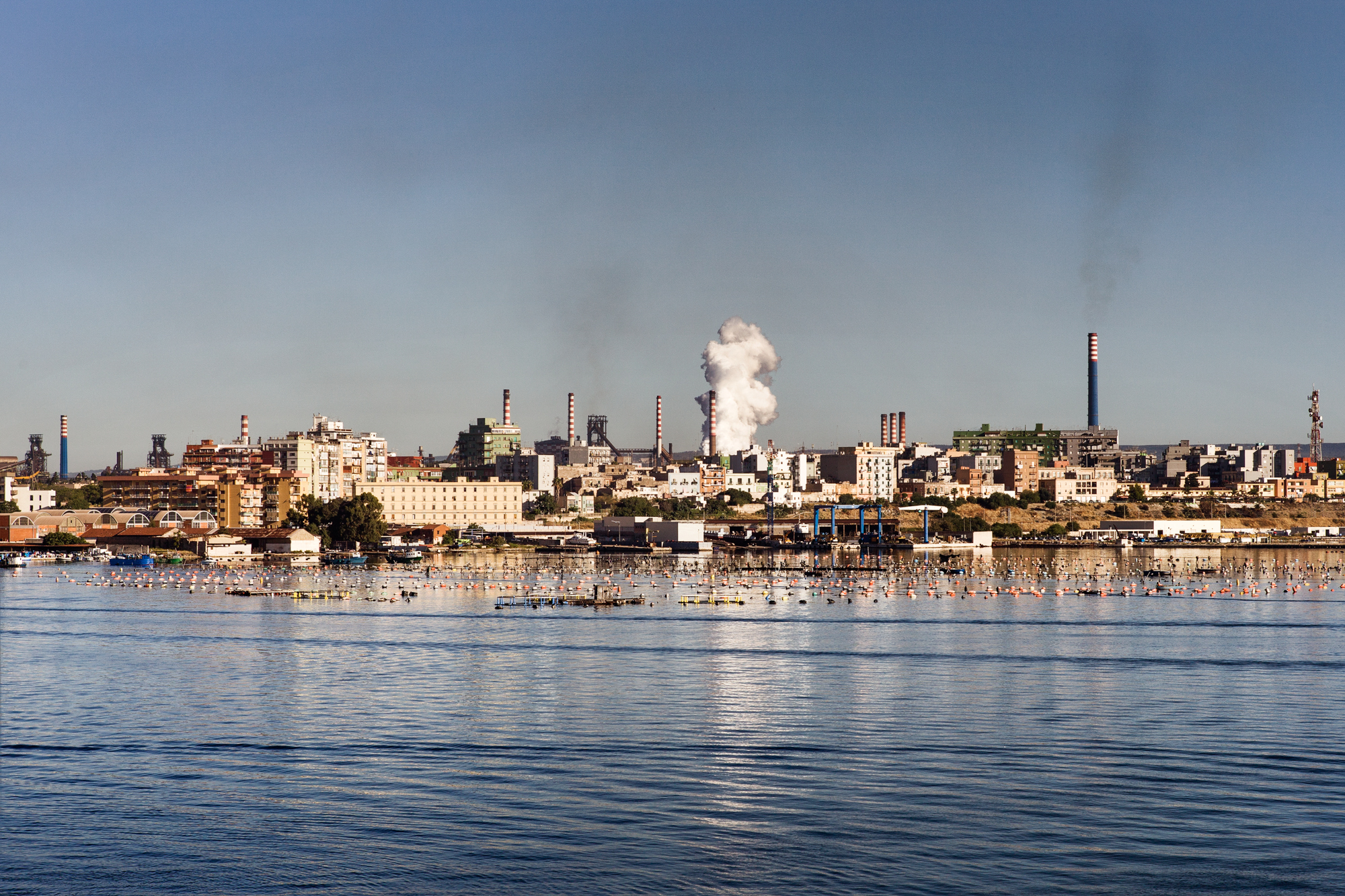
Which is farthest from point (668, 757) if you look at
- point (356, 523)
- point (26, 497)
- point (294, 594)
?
point (26, 497)

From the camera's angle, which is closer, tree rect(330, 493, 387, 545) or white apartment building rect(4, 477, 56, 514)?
tree rect(330, 493, 387, 545)

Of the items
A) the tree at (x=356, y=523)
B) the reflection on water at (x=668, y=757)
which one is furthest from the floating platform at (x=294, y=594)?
the tree at (x=356, y=523)

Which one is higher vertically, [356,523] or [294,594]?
[356,523]

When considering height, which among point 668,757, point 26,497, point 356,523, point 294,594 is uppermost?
point 26,497

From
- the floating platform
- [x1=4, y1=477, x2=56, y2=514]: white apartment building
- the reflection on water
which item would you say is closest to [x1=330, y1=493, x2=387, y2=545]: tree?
the floating platform

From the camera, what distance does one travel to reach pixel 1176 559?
467 ft

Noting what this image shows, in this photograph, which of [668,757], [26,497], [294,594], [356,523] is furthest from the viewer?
[26,497]

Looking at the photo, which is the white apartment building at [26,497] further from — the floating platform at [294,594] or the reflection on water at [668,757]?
the reflection on water at [668,757]

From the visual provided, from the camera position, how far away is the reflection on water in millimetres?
23766

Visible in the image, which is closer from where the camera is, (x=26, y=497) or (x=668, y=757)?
(x=668, y=757)

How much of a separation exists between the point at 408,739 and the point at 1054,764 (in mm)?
15148

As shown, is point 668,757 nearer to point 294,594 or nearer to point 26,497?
point 294,594

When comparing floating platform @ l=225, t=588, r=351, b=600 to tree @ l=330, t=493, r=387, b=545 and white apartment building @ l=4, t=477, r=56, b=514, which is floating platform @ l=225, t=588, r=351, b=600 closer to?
tree @ l=330, t=493, r=387, b=545

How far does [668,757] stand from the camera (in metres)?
31.8
